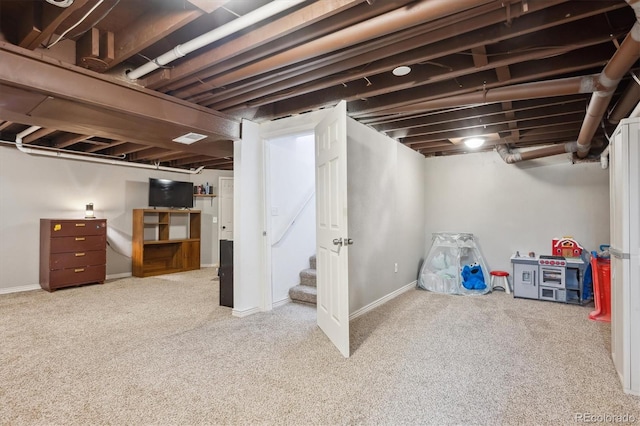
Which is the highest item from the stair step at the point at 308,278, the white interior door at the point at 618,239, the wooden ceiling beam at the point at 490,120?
the wooden ceiling beam at the point at 490,120

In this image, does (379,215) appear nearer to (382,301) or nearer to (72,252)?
(382,301)

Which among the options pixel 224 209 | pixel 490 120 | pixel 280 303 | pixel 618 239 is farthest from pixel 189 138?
pixel 224 209

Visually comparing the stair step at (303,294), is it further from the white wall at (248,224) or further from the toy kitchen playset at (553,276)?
the toy kitchen playset at (553,276)

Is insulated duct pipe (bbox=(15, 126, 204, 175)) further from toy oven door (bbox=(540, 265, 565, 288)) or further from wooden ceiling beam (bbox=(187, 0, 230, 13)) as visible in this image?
toy oven door (bbox=(540, 265, 565, 288))

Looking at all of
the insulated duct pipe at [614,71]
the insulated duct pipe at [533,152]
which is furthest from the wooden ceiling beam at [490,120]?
the insulated duct pipe at [533,152]

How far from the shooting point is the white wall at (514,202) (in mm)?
4754

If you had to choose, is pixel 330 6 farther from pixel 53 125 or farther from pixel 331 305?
pixel 53 125

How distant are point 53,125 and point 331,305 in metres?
3.03

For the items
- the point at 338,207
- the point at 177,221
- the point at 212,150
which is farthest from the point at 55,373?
the point at 177,221

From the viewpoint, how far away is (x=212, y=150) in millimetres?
4223

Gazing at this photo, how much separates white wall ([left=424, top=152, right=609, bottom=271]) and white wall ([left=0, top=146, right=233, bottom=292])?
18.8ft

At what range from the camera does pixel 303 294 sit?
421 centimetres

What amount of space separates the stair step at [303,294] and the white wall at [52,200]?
13.1 ft

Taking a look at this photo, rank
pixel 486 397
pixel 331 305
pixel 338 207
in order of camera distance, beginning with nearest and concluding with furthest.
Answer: pixel 486 397 < pixel 338 207 < pixel 331 305
